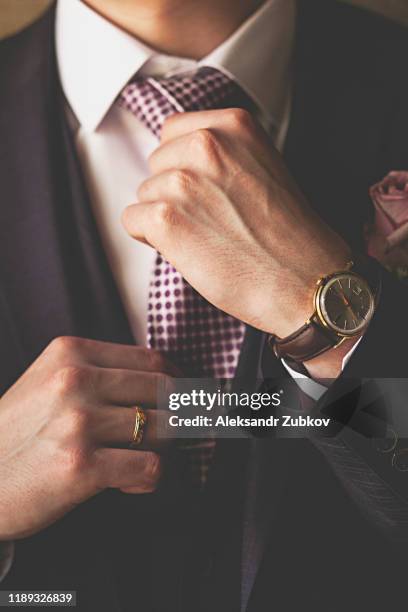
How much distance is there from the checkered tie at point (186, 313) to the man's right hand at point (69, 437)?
96 mm

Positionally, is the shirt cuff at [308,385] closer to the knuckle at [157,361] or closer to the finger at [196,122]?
the knuckle at [157,361]

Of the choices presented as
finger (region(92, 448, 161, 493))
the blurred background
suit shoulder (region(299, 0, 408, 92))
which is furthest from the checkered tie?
the blurred background

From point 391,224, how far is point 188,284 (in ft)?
0.88

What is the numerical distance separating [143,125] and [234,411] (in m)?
0.45

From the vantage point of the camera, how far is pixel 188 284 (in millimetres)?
804

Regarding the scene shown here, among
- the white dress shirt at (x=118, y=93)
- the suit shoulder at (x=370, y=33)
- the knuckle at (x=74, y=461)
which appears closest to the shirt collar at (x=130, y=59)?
the white dress shirt at (x=118, y=93)

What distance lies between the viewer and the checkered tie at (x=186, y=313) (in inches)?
31.6

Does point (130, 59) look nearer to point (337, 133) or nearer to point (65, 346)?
point (337, 133)

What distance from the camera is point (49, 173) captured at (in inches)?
32.9

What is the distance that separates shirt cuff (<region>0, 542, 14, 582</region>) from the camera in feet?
2.52

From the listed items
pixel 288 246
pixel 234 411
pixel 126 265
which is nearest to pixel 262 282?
pixel 288 246

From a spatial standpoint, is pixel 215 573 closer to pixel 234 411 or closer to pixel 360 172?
pixel 234 411

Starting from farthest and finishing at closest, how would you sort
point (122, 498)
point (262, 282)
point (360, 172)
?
1. point (360, 172)
2. point (122, 498)
3. point (262, 282)

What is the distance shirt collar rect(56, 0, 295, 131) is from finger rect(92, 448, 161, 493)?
0.48m
